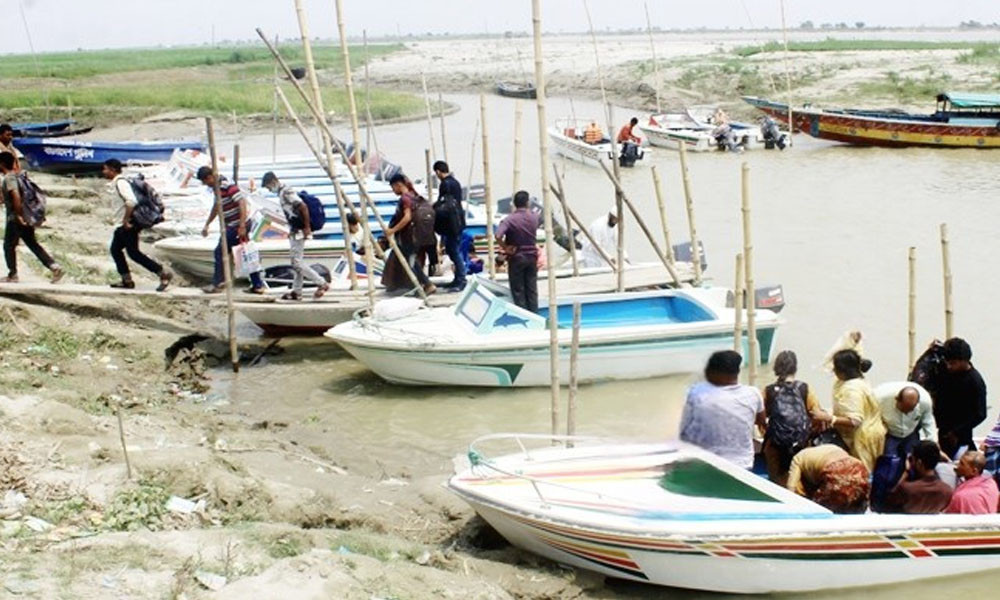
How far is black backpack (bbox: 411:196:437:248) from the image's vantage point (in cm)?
1196

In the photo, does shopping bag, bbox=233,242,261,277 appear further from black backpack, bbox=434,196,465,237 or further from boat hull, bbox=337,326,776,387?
black backpack, bbox=434,196,465,237

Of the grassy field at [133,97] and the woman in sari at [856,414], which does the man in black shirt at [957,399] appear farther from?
the grassy field at [133,97]

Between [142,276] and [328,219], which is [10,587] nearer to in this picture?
[142,276]

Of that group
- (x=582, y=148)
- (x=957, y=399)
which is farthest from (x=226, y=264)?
(x=582, y=148)

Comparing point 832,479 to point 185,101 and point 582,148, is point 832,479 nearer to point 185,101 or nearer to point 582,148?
point 582,148

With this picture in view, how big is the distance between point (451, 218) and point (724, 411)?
6226 mm

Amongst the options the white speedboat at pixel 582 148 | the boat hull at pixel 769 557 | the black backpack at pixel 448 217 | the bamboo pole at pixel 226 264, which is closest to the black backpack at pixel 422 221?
the black backpack at pixel 448 217

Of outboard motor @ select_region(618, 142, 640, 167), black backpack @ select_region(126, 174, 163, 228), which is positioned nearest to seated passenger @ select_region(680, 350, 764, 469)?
black backpack @ select_region(126, 174, 163, 228)

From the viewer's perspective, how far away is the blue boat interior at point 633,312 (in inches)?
Result: 453

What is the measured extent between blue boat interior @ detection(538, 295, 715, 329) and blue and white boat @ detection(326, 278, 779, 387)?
0.24 feet

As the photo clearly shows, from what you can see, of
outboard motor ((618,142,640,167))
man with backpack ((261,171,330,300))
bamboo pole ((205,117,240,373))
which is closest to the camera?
bamboo pole ((205,117,240,373))

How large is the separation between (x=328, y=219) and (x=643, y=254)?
5199 mm

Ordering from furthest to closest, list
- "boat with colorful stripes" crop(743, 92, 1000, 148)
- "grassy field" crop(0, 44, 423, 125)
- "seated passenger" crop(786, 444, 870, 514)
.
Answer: "grassy field" crop(0, 44, 423, 125) < "boat with colorful stripes" crop(743, 92, 1000, 148) < "seated passenger" crop(786, 444, 870, 514)

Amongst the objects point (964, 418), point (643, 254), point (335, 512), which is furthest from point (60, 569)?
point (643, 254)
